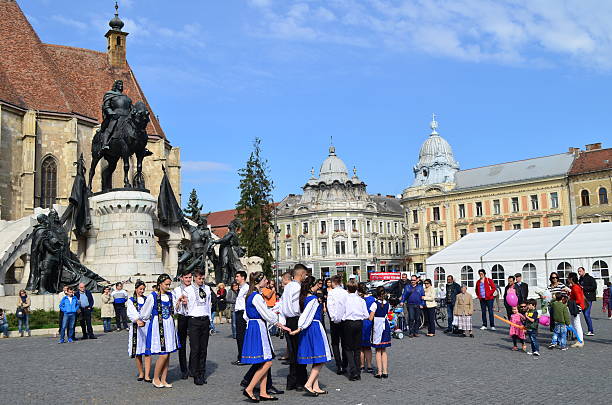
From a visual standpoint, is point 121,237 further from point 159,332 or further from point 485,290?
point 159,332

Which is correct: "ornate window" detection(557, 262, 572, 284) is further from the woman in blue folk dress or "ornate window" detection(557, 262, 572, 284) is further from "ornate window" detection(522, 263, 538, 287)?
the woman in blue folk dress

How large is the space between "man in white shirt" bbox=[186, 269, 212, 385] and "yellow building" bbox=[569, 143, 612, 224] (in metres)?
51.4

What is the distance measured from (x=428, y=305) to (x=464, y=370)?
5711 millimetres

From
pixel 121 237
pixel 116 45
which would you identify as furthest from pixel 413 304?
pixel 116 45

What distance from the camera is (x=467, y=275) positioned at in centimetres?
3256

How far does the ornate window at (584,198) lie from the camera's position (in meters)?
54.6

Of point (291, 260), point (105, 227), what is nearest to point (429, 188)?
point (291, 260)

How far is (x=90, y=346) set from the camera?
13570mm

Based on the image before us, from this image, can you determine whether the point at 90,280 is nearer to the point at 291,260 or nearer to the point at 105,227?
the point at 105,227

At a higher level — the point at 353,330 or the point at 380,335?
the point at 353,330

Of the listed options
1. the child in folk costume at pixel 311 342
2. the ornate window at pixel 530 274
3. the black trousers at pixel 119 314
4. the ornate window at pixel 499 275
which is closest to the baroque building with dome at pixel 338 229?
the ornate window at pixel 499 275

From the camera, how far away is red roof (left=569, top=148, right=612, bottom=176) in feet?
177

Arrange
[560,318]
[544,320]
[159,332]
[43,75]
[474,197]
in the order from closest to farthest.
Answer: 1. [159,332]
2. [560,318]
3. [544,320]
4. [43,75]
5. [474,197]

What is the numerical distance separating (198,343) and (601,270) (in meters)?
24.7
